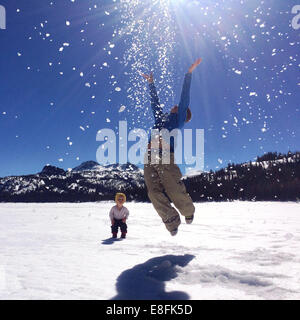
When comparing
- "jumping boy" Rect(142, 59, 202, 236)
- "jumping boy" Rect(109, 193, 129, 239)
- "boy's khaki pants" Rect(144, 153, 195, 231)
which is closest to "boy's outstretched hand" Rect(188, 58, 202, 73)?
"jumping boy" Rect(142, 59, 202, 236)

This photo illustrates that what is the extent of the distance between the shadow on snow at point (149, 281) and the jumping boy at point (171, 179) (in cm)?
138

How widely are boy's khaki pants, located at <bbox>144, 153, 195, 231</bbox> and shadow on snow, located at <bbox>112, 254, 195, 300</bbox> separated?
136 cm

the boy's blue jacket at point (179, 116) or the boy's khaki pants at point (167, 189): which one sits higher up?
the boy's blue jacket at point (179, 116)

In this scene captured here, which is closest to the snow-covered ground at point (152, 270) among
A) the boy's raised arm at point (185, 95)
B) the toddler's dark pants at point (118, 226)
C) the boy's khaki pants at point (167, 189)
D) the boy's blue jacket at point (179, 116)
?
the boy's khaki pants at point (167, 189)

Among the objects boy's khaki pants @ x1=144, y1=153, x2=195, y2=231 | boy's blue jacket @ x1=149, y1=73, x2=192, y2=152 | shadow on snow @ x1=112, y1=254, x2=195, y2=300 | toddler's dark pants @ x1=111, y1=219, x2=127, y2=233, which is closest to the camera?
shadow on snow @ x1=112, y1=254, x2=195, y2=300

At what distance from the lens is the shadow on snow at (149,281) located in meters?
1.94

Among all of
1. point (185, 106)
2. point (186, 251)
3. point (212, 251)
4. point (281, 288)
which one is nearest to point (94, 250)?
point (186, 251)

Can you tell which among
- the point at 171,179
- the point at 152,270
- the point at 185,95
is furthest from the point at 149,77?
the point at 152,270

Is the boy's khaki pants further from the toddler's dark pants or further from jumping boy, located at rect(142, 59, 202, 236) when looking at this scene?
the toddler's dark pants

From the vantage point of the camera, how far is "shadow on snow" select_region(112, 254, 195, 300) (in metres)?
1.94

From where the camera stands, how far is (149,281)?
7.50 ft

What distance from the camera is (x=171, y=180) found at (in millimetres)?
4430

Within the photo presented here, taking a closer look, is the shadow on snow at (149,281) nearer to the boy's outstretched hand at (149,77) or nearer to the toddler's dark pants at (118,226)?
the toddler's dark pants at (118,226)
